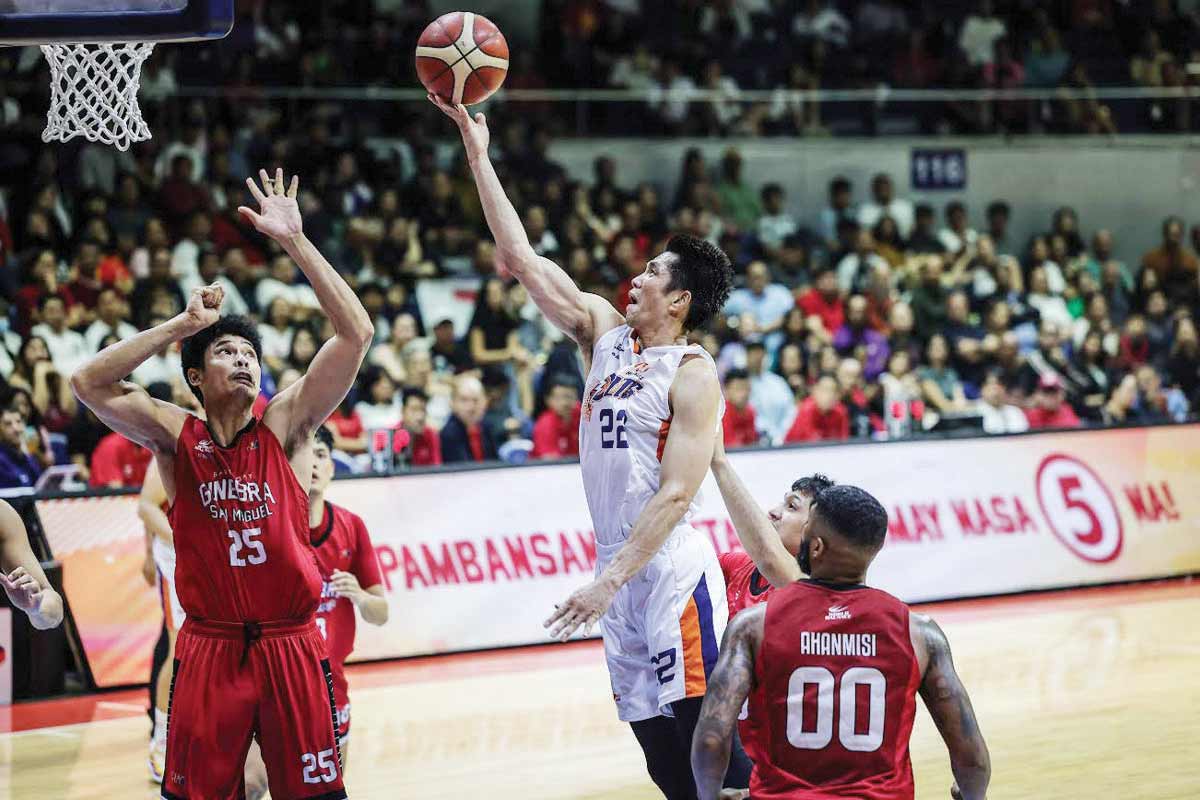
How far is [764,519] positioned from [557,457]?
22.3 feet

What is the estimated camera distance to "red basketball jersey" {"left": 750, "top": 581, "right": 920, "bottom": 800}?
4.35 meters

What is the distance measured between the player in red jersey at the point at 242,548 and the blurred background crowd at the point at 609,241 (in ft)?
16.2

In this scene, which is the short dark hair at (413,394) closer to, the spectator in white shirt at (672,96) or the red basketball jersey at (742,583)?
the red basketball jersey at (742,583)

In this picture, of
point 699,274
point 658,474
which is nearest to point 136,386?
point 658,474

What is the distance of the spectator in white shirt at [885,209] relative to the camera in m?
18.4

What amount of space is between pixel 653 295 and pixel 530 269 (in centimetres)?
44

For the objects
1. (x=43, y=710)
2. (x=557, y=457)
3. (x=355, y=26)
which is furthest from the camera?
(x=355, y=26)

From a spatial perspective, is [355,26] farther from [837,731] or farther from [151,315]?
[837,731]

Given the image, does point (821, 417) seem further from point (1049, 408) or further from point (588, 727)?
point (588, 727)

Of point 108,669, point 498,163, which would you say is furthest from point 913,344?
point 108,669

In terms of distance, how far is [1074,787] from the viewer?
780 cm

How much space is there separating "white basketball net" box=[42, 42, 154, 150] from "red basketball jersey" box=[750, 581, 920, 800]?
352cm

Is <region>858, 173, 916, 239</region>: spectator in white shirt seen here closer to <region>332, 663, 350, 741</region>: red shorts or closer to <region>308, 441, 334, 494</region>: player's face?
<region>308, 441, 334, 494</region>: player's face

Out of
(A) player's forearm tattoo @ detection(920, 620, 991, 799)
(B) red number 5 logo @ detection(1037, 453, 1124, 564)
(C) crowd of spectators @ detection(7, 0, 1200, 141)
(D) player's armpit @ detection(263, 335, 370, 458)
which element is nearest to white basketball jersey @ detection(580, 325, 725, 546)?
(D) player's armpit @ detection(263, 335, 370, 458)
